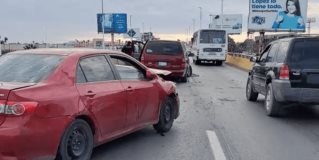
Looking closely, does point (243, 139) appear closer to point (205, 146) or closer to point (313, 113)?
point (205, 146)

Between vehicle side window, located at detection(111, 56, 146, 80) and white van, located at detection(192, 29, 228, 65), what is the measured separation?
32316 mm

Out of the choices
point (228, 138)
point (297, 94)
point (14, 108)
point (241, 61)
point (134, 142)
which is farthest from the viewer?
point (241, 61)

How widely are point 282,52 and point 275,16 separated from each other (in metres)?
36.5

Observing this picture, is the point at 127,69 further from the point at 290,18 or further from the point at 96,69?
the point at 290,18

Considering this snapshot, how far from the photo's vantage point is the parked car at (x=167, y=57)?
71.5 ft

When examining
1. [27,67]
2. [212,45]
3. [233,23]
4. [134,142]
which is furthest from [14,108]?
[233,23]

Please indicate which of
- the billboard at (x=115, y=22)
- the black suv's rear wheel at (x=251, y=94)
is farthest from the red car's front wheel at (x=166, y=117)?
the billboard at (x=115, y=22)

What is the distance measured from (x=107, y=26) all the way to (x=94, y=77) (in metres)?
71.8

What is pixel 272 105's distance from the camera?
1156cm

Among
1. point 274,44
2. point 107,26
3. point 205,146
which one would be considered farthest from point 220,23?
point 205,146

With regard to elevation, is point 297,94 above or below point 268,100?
above

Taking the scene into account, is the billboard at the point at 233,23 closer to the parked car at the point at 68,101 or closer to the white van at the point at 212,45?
the white van at the point at 212,45

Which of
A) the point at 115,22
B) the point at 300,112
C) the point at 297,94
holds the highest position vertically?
the point at 115,22

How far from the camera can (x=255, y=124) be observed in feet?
35.1
